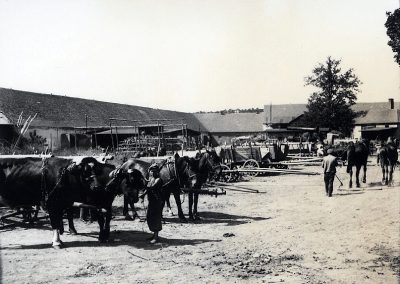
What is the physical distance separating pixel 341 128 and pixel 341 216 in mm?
47683

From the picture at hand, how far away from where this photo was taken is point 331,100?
5681 centimetres

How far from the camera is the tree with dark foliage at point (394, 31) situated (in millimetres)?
30156

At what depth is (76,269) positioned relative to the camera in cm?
690

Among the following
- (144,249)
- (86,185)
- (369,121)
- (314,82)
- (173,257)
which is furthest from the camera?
(369,121)

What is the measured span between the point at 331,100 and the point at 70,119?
3565 cm

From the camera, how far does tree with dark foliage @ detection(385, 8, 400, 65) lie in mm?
30156

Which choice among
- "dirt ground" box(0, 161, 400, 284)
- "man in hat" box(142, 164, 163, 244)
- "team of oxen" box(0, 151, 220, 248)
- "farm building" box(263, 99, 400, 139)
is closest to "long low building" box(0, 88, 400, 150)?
"farm building" box(263, 99, 400, 139)

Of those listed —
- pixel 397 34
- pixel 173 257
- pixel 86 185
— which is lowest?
pixel 173 257

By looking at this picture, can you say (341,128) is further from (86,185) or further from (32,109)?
(86,185)

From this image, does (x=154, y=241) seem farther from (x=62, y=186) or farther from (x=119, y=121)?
(x=119, y=121)

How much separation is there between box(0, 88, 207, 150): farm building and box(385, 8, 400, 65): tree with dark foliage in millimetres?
16126

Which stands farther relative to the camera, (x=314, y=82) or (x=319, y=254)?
(x=314, y=82)

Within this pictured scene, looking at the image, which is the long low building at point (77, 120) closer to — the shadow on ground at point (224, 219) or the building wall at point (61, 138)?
the building wall at point (61, 138)

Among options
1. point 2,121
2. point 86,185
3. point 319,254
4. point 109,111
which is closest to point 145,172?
point 86,185
